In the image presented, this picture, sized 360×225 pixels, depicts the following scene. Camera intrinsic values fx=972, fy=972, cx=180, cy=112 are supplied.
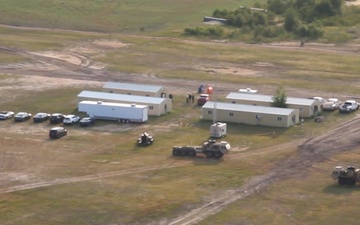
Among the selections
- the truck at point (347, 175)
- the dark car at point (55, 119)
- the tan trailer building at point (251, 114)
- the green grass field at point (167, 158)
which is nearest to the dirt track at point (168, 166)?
the green grass field at point (167, 158)

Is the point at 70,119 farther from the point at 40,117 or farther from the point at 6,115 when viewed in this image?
the point at 6,115

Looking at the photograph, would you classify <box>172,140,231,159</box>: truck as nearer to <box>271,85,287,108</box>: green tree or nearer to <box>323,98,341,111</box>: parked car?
<box>271,85,287,108</box>: green tree

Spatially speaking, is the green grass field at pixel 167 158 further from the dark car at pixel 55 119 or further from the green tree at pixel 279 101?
the green tree at pixel 279 101

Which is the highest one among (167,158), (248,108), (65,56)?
(65,56)

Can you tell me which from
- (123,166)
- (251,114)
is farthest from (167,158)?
(251,114)

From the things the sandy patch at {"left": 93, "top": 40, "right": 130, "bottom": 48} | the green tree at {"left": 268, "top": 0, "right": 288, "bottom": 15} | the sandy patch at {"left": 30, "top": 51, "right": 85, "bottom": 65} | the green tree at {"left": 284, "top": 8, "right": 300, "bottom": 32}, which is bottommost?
the sandy patch at {"left": 30, "top": 51, "right": 85, "bottom": 65}

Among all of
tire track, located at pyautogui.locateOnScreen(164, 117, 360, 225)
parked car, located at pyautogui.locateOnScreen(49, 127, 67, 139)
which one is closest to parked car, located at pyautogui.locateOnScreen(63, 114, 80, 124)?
parked car, located at pyautogui.locateOnScreen(49, 127, 67, 139)
